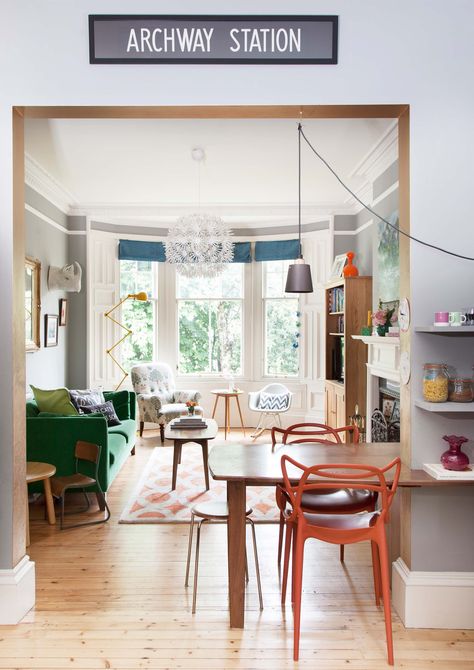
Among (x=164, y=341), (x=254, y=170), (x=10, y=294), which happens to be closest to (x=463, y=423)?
(x=10, y=294)

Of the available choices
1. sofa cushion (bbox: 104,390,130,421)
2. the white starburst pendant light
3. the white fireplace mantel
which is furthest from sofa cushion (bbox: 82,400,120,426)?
the white fireplace mantel

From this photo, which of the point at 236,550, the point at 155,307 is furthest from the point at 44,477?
the point at 155,307

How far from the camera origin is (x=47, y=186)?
20.2 ft

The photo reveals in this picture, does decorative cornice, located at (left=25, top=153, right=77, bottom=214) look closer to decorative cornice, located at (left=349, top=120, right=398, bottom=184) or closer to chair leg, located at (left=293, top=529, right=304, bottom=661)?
decorative cornice, located at (left=349, top=120, right=398, bottom=184)

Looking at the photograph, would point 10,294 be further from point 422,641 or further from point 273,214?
point 273,214

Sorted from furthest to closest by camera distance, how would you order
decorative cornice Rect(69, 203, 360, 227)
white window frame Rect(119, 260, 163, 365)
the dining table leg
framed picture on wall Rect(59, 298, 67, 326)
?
white window frame Rect(119, 260, 163, 365)
decorative cornice Rect(69, 203, 360, 227)
framed picture on wall Rect(59, 298, 67, 326)
the dining table leg

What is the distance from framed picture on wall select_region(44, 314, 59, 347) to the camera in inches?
247

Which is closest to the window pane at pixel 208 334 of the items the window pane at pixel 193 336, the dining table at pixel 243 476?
the window pane at pixel 193 336

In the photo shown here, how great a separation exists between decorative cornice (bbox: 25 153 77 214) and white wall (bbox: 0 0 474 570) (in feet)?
9.06

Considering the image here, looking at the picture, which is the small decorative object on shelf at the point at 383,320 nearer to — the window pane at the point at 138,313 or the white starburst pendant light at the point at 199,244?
the white starburst pendant light at the point at 199,244

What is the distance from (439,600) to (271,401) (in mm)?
4547

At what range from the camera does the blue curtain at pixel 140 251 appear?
7766mm

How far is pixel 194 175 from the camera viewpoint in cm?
605

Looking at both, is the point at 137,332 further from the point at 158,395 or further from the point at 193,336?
the point at 158,395
